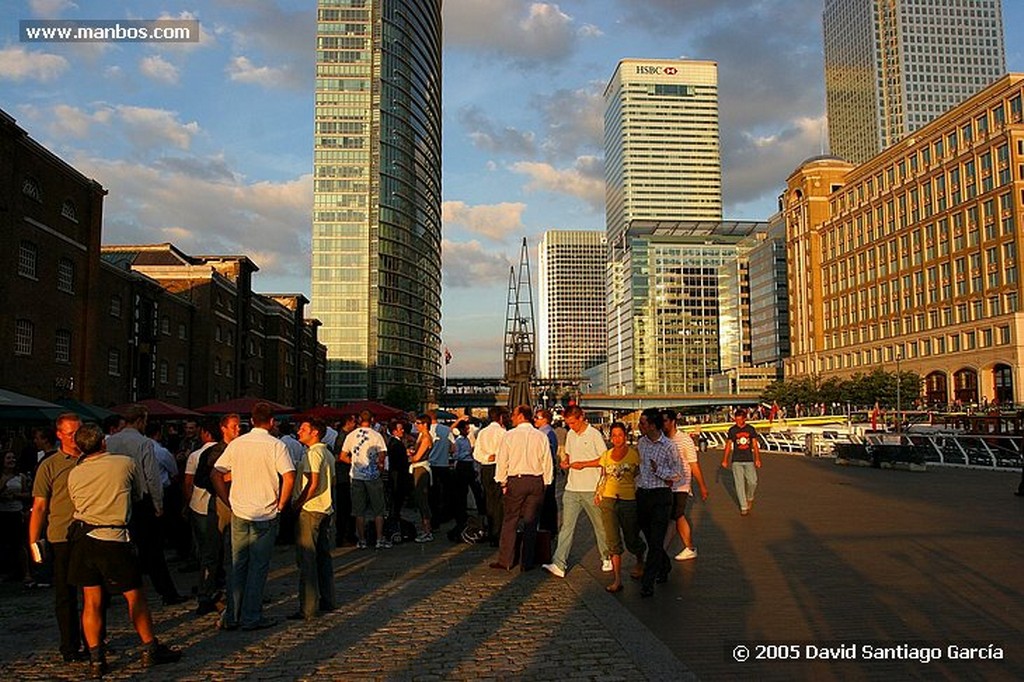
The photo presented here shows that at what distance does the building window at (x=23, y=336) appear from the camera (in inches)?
1093

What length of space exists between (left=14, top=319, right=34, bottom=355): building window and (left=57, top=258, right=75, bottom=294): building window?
2.69 m

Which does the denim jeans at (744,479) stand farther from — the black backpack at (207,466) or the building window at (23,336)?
the building window at (23,336)

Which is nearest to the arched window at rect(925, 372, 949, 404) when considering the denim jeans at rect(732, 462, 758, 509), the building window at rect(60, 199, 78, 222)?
the denim jeans at rect(732, 462, 758, 509)

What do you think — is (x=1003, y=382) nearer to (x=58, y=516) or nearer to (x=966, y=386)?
(x=966, y=386)

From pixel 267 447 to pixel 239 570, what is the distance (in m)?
1.12

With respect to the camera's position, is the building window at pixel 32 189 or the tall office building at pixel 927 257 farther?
the tall office building at pixel 927 257

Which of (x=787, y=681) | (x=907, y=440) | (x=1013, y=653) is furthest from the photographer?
(x=907, y=440)

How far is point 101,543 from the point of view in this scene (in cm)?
592

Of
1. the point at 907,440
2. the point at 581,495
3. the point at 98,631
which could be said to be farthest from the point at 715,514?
the point at 907,440

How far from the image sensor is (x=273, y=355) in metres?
67.0

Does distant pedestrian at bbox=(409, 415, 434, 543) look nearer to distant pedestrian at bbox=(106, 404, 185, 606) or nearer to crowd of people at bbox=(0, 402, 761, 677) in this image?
crowd of people at bbox=(0, 402, 761, 677)

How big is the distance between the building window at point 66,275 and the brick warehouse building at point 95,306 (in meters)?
0.05

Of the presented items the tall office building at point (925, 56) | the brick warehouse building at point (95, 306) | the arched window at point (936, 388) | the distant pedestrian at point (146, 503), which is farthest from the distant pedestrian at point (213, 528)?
the tall office building at point (925, 56)

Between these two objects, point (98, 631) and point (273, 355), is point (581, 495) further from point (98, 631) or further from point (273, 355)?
point (273, 355)
